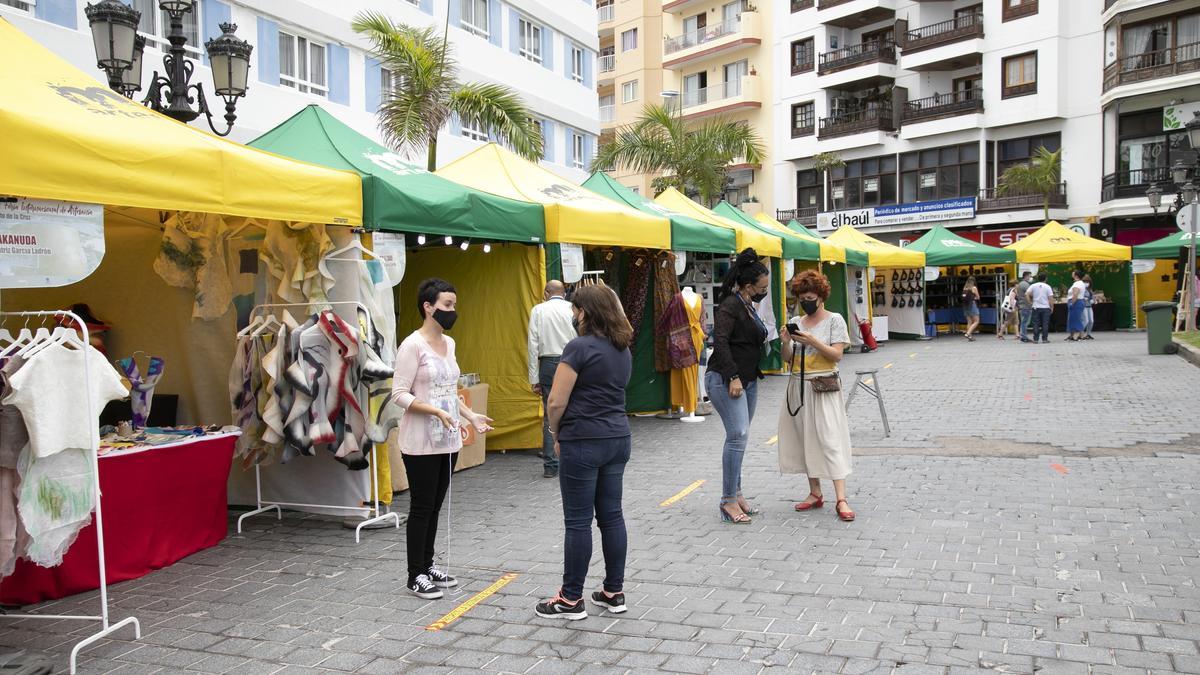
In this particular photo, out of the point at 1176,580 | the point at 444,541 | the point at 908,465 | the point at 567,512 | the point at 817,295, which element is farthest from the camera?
the point at 908,465

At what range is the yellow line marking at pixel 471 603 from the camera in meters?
4.77

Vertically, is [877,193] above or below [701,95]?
below

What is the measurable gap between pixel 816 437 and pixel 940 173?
35.9m

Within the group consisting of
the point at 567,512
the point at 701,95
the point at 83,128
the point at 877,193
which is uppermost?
the point at 701,95

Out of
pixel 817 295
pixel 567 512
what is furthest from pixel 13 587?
pixel 817 295

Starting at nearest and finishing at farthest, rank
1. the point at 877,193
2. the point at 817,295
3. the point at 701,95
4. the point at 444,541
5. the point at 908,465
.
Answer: the point at 444,541 < the point at 817,295 < the point at 908,465 < the point at 877,193 < the point at 701,95

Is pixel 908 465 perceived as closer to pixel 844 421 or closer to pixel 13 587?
pixel 844 421

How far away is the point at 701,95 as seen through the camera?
4984cm

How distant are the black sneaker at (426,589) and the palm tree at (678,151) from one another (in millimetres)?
19901

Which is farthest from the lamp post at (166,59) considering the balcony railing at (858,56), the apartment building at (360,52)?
the balcony railing at (858,56)

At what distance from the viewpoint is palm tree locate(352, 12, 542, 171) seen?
15.0 meters

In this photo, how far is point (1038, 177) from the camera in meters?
34.9

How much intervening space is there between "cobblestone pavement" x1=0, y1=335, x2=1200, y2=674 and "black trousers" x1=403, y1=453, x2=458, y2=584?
236 millimetres

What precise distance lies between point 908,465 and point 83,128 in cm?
723
